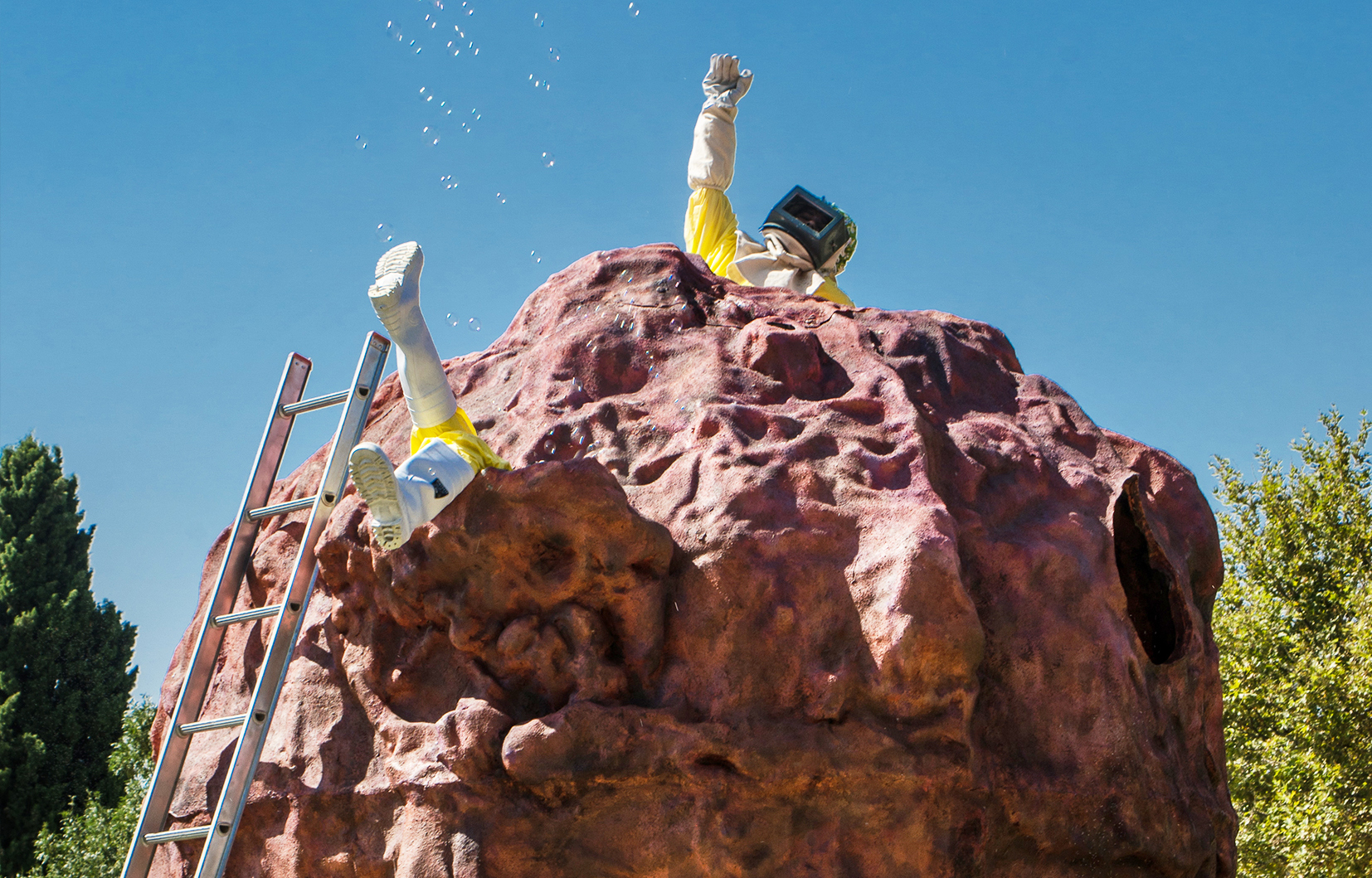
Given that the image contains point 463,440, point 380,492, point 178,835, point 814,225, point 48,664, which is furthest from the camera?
point 48,664

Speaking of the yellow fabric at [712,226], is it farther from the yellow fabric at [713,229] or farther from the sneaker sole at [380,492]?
the sneaker sole at [380,492]

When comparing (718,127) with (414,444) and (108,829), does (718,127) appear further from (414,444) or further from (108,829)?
(108,829)

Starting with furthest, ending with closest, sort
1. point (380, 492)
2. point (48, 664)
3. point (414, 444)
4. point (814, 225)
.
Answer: point (48, 664) < point (814, 225) < point (414, 444) < point (380, 492)

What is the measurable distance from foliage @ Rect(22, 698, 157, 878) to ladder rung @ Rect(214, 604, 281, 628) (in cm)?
853

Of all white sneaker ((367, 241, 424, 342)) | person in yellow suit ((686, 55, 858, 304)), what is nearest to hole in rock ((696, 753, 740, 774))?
white sneaker ((367, 241, 424, 342))

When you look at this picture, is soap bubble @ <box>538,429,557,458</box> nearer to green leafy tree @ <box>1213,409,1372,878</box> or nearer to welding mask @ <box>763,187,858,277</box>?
welding mask @ <box>763,187,858,277</box>

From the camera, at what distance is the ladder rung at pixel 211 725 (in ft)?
15.0

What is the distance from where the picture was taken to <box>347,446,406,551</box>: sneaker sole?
3.90 m

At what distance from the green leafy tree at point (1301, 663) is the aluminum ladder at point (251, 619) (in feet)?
32.5

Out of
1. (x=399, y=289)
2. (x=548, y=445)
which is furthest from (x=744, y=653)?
(x=399, y=289)

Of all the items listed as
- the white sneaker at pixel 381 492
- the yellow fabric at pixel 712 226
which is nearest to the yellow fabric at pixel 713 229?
the yellow fabric at pixel 712 226

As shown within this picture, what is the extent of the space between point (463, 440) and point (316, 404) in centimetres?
120

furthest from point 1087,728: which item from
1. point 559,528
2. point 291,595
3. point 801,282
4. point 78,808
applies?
point 78,808

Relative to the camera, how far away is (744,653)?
417cm
